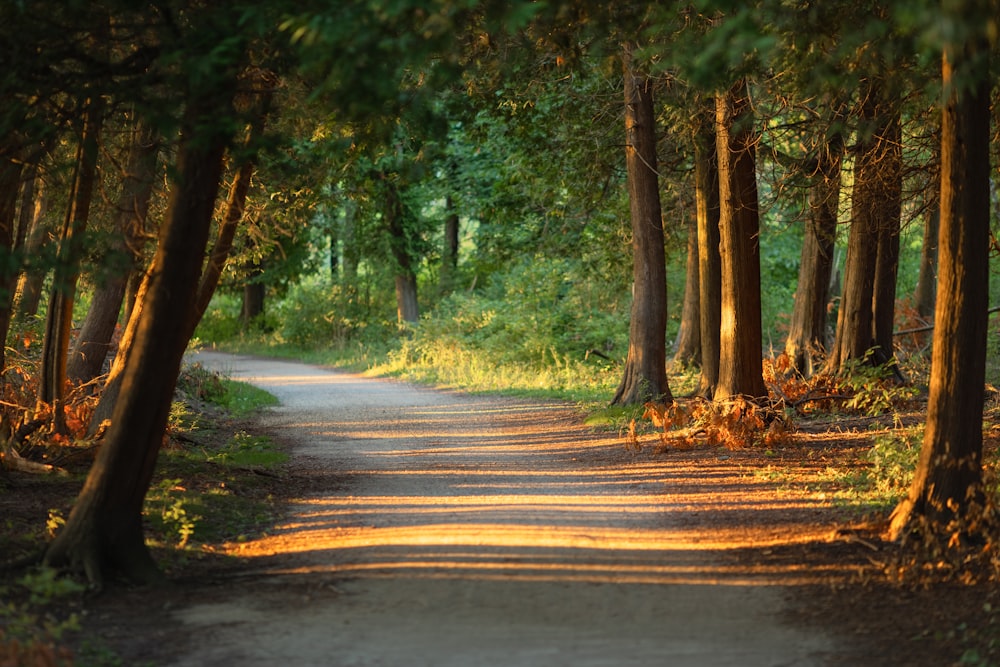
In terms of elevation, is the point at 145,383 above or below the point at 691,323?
below

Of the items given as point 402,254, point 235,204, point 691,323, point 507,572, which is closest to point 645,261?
point 691,323

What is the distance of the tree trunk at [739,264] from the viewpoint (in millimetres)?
15422

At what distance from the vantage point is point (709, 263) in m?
18.4

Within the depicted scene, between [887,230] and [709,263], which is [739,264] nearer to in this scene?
[887,230]

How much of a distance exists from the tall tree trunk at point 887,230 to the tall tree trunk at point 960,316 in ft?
12.0

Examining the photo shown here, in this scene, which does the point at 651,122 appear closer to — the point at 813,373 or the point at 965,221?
the point at 813,373

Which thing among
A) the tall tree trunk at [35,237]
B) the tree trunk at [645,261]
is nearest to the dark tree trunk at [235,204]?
the tall tree trunk at [35,237]

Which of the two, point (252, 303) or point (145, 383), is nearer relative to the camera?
point (145, 383)

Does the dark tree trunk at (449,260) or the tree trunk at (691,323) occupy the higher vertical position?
the dark tree trunk at (449,260)

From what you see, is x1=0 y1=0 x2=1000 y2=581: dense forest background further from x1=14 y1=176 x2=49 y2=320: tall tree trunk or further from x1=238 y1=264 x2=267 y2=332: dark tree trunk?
x1=238 y1=264 x2=267 y2=332: dark tree trunk

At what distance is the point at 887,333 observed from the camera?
18.5 m

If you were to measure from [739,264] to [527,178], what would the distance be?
269 inches

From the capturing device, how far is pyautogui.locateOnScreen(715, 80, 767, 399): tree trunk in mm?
15422

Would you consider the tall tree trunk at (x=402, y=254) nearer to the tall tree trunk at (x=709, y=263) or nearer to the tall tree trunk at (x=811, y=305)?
the tall tree trunk at (x=811, y=305)
